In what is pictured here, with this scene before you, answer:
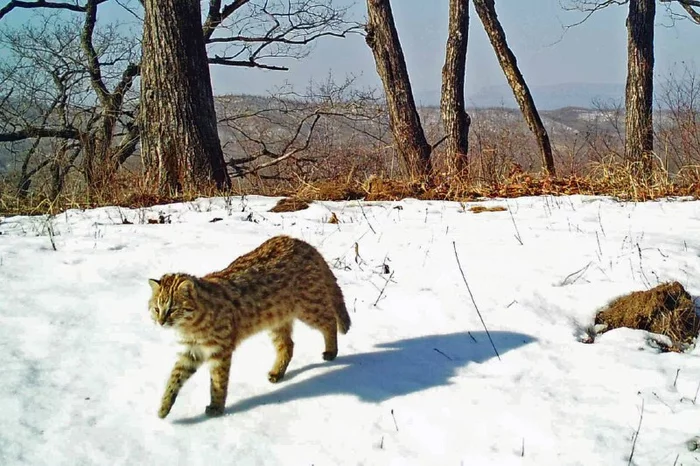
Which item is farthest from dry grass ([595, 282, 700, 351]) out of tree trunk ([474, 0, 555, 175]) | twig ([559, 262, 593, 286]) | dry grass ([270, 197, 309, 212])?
tree trunk ([474, 0, 555, 175])

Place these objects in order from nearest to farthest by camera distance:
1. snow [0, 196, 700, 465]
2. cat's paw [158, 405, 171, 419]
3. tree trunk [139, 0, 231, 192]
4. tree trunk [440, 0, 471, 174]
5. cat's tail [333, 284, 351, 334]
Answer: snow [0, 196, 700, 465]
cat's paw [158, 405, 171, 419]
cat's tail [333, 284, 351, 334]
tree trunk [139, 0, 231, 192]
tree trunk [440, 0, 471, 174]

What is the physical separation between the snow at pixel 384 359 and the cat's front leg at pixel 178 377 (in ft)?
0.24

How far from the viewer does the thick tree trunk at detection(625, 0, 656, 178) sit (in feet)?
38.2

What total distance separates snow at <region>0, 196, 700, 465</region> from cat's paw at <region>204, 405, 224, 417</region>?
0.03 m

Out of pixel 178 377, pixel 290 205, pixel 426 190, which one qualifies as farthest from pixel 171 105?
pixel 178 377

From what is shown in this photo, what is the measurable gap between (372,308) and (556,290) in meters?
1.30

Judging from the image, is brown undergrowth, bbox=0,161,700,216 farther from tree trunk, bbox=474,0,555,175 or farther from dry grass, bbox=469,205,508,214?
tree trunk, bbox=474,0,555,175

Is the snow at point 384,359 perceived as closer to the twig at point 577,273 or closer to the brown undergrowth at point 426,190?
the twig at point 577,273

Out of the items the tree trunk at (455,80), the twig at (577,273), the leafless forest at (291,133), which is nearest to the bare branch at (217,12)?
the leafless forest at (291,133)

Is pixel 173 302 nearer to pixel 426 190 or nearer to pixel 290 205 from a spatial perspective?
pixel 290 205

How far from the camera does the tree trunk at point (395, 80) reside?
10.7 m

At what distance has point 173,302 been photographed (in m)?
2.90

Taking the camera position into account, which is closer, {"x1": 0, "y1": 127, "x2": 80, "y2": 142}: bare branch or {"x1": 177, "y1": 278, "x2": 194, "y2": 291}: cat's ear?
{"x1": 177, "y1": 278, "x2": 194, "y2": 291}: cat's ear

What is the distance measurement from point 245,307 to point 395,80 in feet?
27.0
